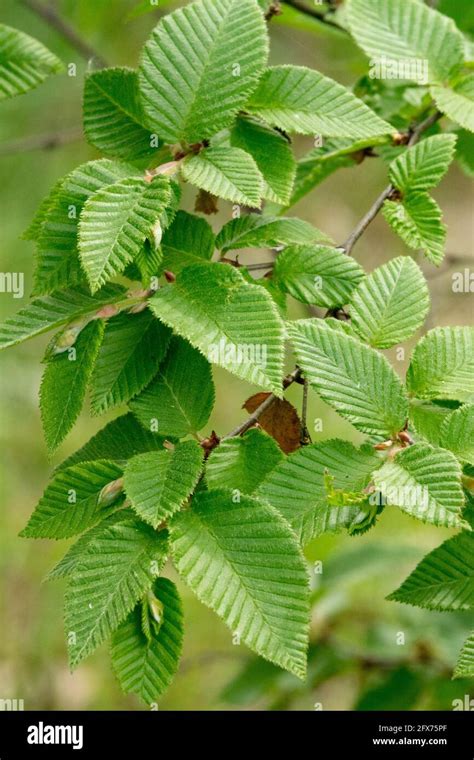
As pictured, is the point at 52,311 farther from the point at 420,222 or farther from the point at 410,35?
the point at 410,35

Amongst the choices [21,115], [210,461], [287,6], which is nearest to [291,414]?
[210,461]

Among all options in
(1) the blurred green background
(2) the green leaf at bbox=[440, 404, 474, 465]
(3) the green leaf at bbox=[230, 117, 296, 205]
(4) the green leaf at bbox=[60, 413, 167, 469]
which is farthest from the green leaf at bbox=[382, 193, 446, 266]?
(1) the blurred green background

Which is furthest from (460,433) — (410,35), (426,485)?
(410,35)

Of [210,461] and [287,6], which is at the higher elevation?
[287,6]

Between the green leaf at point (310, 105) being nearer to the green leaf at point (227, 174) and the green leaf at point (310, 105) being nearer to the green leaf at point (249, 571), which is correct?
the green leaf at point (227, 174)

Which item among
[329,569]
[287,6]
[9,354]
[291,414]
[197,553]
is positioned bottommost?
[329,569]

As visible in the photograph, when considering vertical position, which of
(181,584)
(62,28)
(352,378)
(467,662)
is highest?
(62,28)

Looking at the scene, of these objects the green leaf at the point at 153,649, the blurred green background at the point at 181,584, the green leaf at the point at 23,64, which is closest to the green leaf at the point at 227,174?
the green leaf at the point at 23,64
